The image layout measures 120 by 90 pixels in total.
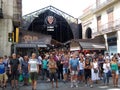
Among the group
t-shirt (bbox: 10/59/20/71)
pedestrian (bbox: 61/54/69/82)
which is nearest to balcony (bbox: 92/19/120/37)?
pedestrian (bbox: 61/54/69/82)

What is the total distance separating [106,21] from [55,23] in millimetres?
12568

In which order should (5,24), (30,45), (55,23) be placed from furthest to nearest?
(55,23) < (30,45) < (5,24)

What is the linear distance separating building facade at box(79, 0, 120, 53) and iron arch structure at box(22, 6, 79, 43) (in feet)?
14.1

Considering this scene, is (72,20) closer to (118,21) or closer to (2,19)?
(118,21)

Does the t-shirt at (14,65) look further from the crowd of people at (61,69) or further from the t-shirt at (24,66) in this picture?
the t-shirt at (24,66)

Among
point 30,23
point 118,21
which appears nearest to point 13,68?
point 118,21

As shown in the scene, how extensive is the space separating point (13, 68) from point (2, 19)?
8.76 m

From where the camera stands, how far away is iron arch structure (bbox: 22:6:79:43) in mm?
49000

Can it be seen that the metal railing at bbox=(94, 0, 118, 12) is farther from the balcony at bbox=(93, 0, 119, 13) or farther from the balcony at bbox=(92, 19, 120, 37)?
the balcony at bbox=(92, 19, 120, 37)

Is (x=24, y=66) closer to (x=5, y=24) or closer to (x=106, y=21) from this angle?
(x=5, y=24)

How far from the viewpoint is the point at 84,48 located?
113ft

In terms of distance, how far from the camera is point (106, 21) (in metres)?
39.2

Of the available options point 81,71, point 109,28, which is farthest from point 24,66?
point 109,28

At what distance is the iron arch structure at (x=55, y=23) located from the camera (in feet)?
161
